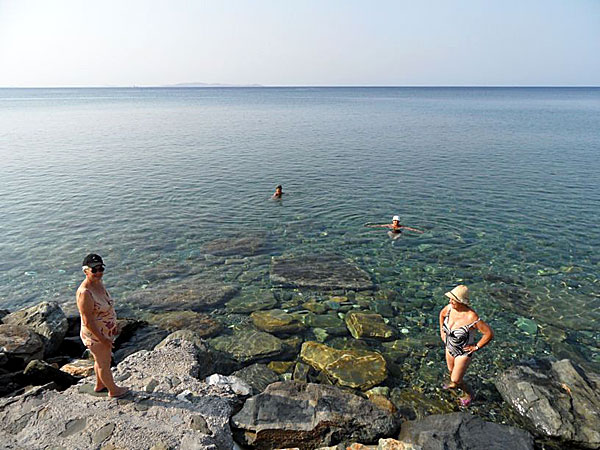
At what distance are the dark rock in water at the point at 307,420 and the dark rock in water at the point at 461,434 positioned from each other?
1.56ft

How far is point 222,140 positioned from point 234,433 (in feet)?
152

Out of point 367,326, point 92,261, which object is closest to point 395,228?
point 367,326

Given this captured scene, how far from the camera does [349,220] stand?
70.7ft

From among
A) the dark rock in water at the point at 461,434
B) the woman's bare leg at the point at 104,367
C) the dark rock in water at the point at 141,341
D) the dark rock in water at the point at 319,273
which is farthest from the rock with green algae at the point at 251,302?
the dark rock in water at the point at 461,434

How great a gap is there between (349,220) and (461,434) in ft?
48.8

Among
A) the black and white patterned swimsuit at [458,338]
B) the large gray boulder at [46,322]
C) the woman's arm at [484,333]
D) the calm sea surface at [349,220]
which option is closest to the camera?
the woman's arm at [484,333]

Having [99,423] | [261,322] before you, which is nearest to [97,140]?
[261,322]

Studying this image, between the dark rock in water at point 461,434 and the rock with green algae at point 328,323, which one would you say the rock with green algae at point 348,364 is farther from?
the dark rock in water at point 461,434

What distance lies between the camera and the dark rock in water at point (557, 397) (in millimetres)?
7688

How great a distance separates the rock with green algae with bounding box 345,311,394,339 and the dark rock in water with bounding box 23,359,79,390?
24.6 feet

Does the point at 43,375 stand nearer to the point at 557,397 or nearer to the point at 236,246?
the point at 236,246

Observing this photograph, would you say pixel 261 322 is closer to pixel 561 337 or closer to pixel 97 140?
pixel 561 337

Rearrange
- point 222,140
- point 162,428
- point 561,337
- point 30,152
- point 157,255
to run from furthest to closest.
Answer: point 222,140 → point 30,152 → point 157,255 → point 561,337 → point 162,428

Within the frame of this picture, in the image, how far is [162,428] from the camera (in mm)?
6422
